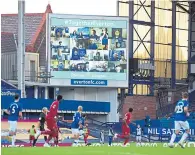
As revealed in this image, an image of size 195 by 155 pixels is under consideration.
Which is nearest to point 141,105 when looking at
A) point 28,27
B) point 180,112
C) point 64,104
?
point 64,104

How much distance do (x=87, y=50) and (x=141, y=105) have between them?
27.9 feet

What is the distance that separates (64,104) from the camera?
166 feet

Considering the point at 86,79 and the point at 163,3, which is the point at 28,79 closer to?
the point at 86,79

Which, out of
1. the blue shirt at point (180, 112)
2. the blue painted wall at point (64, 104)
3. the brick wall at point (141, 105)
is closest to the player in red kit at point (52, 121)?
the blue shirt at point (180, 112)

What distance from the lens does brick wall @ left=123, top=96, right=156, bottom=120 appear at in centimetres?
5747

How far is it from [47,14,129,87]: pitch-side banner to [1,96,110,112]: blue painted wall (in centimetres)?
128

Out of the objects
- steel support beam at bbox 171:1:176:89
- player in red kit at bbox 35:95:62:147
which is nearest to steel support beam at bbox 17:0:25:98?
steel support beam at bbox 171:1:176:89

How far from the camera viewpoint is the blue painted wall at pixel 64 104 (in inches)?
1803

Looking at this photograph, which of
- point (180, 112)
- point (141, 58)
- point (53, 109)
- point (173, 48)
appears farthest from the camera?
point (173, 48)

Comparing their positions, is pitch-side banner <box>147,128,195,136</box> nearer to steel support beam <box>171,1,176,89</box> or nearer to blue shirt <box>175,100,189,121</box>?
blue shirt <box>175,100,189,121</box>

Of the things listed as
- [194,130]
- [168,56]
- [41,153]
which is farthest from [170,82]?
[41,153]

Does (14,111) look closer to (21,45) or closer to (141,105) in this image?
(21,45)

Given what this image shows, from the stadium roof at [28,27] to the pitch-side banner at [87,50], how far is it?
449 cm

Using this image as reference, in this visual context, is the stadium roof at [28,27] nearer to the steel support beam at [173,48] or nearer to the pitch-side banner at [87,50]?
the pitch-side banner at [87,50]
